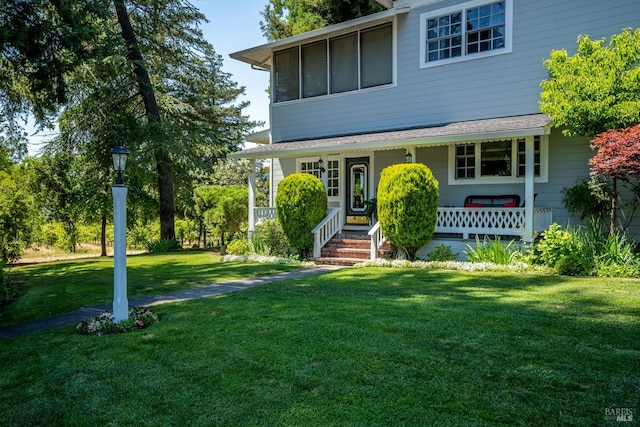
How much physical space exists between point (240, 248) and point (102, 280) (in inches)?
192

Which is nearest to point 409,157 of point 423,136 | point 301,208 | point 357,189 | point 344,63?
point 423,136

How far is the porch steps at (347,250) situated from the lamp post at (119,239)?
247 inches

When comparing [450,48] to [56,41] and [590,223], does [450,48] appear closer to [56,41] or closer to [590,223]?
[590,223]

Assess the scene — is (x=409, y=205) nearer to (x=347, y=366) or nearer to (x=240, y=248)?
(x=240, y=248)

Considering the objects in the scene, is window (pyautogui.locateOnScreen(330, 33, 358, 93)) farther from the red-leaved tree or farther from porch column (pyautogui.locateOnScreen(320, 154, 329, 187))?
the red-leaved tree

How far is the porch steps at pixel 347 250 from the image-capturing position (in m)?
11.1

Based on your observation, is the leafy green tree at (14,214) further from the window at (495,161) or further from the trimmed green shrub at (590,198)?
the trimmed green shrub at (590,198)

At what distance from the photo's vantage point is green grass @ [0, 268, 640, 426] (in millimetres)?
3088

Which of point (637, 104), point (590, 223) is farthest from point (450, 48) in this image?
point (590, 223)

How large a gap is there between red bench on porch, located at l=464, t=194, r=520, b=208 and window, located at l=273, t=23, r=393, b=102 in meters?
4.30

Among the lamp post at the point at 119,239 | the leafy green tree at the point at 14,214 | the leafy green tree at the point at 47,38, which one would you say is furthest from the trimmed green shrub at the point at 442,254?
the leafy green tree at the point at 14,214

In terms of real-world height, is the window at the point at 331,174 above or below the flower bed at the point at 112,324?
above

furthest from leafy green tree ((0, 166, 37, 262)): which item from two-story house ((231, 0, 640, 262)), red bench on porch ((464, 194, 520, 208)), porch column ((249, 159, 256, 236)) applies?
red bench on porch ((464, 194, 520, 208))

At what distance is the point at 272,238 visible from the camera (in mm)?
12539
